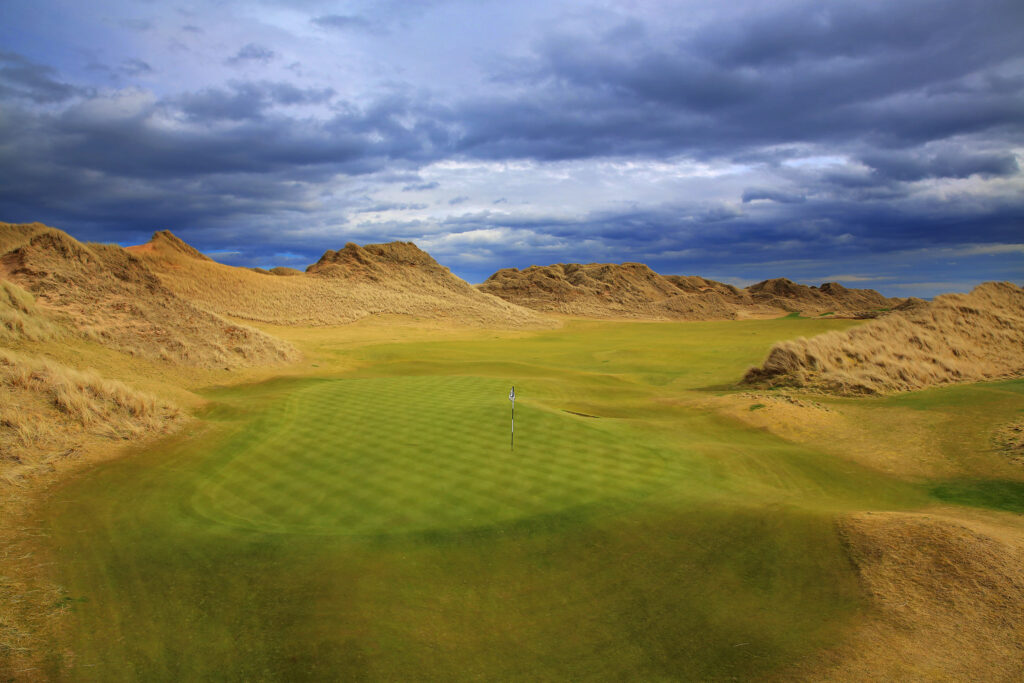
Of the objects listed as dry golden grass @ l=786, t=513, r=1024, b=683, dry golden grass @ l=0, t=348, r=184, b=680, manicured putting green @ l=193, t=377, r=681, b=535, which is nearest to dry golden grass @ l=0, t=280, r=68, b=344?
dry golden grass @ l=0, t=348, r=184, b=680

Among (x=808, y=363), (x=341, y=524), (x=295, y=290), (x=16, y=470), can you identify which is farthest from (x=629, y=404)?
(x=295, y=290)

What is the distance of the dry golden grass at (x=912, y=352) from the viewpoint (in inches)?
757

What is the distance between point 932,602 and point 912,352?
60.3 feet

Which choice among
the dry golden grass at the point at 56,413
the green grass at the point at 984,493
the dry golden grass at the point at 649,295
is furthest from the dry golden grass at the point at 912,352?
the dry golden grass at the point at 649,295

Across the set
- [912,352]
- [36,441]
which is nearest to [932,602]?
[36,441]

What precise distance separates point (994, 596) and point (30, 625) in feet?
34.4

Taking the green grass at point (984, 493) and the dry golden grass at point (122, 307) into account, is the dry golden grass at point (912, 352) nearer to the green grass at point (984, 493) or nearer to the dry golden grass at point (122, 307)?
the green grass at point (984, 493)

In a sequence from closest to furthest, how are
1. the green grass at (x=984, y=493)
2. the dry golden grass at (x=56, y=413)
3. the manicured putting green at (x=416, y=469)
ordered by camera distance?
the manicured putting green at (x=416, y=469) → the green grass at (x=984, y=493) → the dry golden grass at (x=56, y=413)

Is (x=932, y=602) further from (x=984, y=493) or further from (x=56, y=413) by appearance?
(x=56, y=413)

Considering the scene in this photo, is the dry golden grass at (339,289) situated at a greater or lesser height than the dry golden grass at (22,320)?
greater

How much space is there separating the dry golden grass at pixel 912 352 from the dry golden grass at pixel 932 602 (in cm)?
1233

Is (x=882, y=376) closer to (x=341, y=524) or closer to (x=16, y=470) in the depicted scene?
(x=341, y=524)

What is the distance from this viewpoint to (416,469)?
10.5 meters

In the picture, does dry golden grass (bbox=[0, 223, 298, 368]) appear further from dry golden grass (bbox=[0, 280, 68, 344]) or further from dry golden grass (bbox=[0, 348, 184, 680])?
dry golden grass (bbox=[0, 348, 184, 680])
